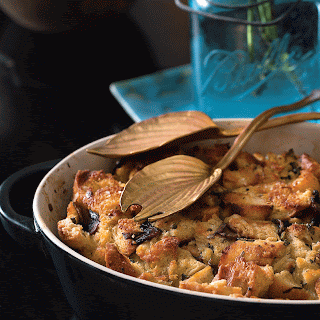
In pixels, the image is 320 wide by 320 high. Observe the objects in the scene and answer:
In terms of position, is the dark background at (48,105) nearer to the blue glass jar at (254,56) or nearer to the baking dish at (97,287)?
the baking dish at (97,287)

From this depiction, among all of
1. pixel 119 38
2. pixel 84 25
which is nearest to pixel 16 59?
pixel 84 25

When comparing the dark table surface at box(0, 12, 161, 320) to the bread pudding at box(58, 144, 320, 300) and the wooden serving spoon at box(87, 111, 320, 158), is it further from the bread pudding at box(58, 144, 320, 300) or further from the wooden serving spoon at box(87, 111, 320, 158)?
the wooden serving spoon at box(87, 111, 320, 158)

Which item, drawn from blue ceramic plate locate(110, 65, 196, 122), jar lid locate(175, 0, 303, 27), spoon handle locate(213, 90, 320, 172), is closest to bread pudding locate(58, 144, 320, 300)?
spoon handle locate(213, 90, 320, 172)

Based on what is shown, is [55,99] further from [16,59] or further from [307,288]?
[307,288]

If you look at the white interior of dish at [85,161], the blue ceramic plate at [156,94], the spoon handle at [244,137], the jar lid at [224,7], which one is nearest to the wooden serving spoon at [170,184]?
the spoon handle at [244,137]

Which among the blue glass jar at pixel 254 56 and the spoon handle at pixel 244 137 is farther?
the blue glass jar at pixel 254 56

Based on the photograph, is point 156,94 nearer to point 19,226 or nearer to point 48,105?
point 48,105

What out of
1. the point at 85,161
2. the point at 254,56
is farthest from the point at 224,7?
the point at 85,161
